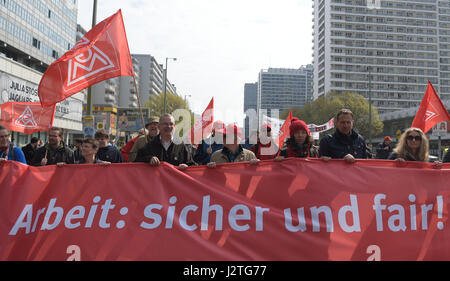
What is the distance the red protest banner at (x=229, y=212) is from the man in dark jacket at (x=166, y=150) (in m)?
0.35

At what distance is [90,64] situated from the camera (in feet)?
16.3

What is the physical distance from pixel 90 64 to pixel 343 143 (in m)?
3.43

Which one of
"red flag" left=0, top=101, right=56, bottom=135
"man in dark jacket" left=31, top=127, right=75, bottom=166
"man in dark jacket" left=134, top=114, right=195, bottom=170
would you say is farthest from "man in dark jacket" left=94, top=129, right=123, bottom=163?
"red flag" left=0, top=101, right=56, bottom=135

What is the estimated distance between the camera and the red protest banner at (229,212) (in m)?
3.46

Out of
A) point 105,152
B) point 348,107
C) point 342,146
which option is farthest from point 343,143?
point 348,107

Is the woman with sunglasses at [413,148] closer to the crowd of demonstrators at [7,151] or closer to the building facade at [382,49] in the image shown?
the crowd of demonstrators at [7,151]

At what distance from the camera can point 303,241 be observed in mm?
3449

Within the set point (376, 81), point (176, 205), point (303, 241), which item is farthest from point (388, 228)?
point (376, 81)

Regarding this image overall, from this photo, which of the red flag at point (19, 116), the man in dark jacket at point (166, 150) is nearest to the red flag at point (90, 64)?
the man in dark jacket at point (166, 150)

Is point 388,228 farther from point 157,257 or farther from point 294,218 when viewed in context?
point 157,257

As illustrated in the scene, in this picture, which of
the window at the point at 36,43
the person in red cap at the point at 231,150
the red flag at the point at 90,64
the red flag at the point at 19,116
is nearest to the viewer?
A: the person in red cap at the point at 231,150

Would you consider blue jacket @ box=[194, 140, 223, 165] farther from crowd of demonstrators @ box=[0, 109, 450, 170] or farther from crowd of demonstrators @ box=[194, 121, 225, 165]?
crowd of demonstrators @ box=[0, 109, 450, 170]

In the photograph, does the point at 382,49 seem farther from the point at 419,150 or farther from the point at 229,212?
the point at 229,212

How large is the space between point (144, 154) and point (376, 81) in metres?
105
